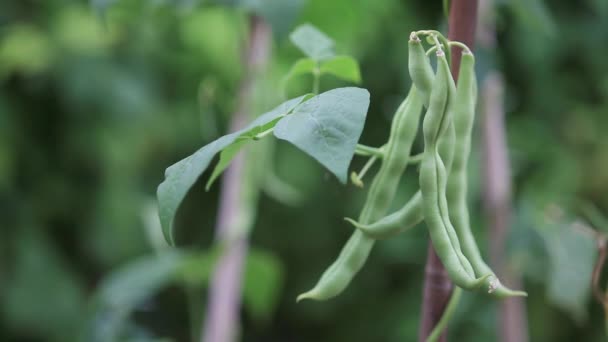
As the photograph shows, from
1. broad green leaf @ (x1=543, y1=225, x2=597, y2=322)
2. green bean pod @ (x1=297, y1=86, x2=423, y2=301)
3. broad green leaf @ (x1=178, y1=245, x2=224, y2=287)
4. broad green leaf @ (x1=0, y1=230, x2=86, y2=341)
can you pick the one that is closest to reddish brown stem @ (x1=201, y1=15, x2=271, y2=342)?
broad green leaf @ (x1=178, y1=245, x2=224, y2=287)

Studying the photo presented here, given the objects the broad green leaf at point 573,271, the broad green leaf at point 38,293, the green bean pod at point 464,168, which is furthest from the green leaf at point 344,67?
the broad green leaf at point 38,293

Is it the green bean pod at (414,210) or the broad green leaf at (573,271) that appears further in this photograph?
the broad green leaf at (573,271)

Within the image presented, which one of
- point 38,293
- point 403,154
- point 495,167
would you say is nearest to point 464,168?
point 403,154

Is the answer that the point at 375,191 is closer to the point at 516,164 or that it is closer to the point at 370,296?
the point at 516,164

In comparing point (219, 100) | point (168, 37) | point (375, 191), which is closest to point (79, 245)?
point (168, 37)

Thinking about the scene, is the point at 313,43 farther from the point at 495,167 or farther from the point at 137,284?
the point at 137,284

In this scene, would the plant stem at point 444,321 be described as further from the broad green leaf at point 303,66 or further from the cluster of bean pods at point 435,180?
the broad green leaf at point 303,66
